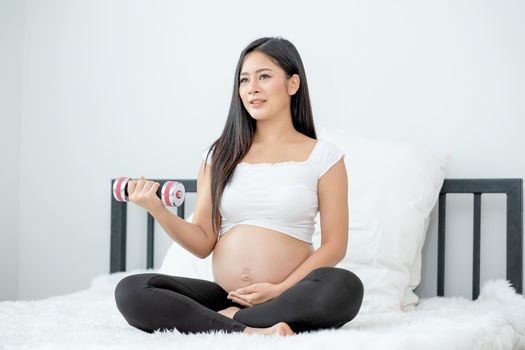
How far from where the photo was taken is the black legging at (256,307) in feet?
4.14

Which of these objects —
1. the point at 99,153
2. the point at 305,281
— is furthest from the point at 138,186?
the point at 99,153

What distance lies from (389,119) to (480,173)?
31cm

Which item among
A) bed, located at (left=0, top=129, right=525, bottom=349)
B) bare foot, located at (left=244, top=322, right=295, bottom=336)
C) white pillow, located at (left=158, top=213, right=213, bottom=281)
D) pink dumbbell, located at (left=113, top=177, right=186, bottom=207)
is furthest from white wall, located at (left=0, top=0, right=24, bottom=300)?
bare foot, located at (left=244, top=322, right=295, bottom=336)

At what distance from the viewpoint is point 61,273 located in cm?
265

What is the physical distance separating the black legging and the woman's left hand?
0.17 ft

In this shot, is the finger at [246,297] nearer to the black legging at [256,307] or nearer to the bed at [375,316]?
the black legging at [256,307]

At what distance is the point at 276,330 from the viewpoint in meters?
1.22

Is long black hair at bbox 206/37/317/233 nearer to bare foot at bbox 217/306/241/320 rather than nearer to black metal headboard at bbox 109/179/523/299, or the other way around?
bare foot at bbox 217/306/241/320

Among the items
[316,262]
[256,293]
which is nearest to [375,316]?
[316,262]

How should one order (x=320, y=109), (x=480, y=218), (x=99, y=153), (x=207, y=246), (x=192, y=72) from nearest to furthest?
(x=207, y=246), (x=480, y=218), (x=320, y=109), (x=192, y=72), (x=99, y=153)

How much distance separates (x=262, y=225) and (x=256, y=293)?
17 cm

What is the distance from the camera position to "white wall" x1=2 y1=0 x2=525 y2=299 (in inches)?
78.6

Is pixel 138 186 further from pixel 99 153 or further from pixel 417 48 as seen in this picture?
pixel 99 153

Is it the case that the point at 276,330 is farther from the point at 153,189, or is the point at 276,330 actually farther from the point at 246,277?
the point at 153,189
